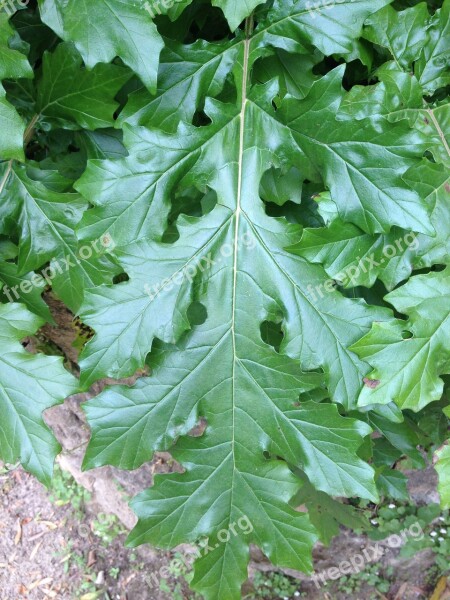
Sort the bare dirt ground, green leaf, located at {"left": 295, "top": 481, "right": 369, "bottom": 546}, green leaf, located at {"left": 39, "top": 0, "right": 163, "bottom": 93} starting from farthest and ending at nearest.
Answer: the bare dirt ground, green leaf, located at {"left": 295, "top": 481, "right": 369, "bottom": 546}, green leaf, located at {"left": 39, "top": 0, "right": 163, "bottom": 93}

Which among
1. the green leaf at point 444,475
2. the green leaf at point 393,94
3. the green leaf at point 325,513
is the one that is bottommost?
the green leaf at point 325,513

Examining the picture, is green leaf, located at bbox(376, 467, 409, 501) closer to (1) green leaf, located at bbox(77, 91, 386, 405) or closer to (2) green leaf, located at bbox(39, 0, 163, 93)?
(1) green leaf, located at bbox(77, 91, 386, 405)

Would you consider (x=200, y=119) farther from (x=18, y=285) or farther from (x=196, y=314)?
(x=18, y=285)

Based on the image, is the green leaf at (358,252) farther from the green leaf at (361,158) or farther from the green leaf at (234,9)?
the green leaf at (234,9)

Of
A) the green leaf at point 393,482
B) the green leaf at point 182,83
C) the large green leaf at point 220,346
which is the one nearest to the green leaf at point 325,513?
the green leaf at point 393,482

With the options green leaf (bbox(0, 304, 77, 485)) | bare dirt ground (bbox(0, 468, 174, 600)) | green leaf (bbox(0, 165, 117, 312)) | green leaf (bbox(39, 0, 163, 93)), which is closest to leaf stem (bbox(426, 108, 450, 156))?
green leaf (bbox(39, 0, 163, 93))

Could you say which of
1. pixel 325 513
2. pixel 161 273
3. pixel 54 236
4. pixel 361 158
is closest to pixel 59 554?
pixel 325 513
